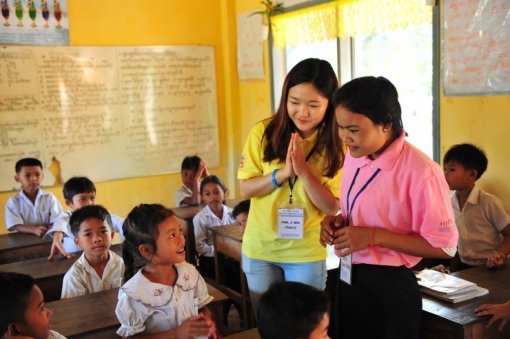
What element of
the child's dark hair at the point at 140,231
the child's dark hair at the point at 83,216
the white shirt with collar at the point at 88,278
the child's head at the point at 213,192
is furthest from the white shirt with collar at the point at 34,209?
the child's dark hair at the point at 140,231

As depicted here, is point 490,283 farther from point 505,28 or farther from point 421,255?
point 505,28

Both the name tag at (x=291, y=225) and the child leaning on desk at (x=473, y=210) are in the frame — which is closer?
the name tag at (x=291, y=225)

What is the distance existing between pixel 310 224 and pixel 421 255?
49 cm

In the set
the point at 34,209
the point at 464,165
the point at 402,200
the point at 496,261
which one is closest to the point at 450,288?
the point at 496,261

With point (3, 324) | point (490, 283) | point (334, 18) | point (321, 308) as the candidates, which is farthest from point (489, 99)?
point (3, 324)

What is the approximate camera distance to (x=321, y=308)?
1349 millimetres

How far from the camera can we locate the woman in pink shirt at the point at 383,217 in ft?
4.59

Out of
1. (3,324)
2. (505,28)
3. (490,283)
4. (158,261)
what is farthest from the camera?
(505,28)

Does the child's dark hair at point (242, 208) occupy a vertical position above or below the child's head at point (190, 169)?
below

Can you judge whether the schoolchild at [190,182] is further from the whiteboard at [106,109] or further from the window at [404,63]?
the window at [404,63]

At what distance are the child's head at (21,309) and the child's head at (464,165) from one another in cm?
213

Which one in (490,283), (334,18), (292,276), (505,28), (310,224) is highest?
(334,18)

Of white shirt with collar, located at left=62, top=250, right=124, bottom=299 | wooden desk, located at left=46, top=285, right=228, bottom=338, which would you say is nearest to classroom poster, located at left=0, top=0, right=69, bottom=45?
white shirt with collar, located at left=62, top=250, right=124, bottom=299

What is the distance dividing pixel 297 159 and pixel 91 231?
4.19ft
